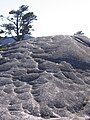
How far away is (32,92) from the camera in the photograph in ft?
60.2

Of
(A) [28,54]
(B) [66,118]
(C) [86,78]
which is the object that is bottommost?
(B) [66,118]

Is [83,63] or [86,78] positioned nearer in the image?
[86,78]

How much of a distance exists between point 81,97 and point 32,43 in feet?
29.7

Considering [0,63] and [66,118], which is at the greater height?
[0,63]

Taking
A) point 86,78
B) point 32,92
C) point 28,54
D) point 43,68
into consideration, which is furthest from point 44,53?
point 32,92

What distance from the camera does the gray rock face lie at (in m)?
16.5

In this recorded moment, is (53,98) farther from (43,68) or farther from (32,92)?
(43,68)

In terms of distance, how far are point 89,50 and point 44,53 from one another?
3488mm

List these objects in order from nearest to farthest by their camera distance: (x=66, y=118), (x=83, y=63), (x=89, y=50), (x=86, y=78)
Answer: (x=66, y=118) < (x=86, y=78) < (x=83, y=63) < (x=89, y=50)

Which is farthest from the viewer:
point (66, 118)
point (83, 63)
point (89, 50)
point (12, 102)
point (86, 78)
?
point (89, 50)

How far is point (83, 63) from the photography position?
23.1 metres

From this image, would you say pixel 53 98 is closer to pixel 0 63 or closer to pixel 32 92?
pixel 32 92

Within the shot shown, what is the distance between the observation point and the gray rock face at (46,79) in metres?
16.5

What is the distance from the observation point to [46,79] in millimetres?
19875
